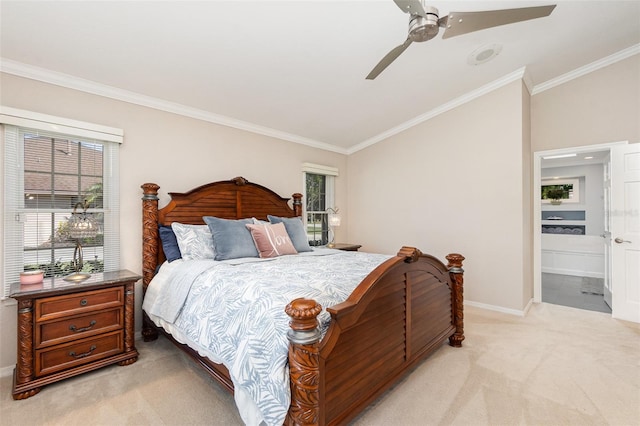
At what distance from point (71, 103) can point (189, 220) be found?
4.84 ft

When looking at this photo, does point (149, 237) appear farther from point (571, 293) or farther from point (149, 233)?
point (571, 293)

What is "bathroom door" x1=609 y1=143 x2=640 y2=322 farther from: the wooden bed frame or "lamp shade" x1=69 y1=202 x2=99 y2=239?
"lamp shade" x1=69 y1=202 x2=99 y2=239

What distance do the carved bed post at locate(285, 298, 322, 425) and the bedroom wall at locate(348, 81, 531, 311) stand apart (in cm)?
337

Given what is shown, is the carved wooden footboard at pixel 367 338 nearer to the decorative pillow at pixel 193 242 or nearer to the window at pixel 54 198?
the decorative pillow at pixel 193 242

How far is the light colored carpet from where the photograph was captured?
1.79 metres

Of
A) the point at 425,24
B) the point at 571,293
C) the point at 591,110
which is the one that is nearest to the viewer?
the point at 425,24

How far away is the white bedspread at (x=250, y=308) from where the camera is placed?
1.41 meters

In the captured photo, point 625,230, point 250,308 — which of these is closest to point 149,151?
point 250,308

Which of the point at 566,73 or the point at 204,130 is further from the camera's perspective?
the point at 566,73

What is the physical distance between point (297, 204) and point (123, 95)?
8.11ft

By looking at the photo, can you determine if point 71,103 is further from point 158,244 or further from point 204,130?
point 158,244

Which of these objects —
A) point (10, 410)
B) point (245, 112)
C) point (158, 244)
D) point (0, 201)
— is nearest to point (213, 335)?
point (10, 410)

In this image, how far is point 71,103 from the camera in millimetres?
2666

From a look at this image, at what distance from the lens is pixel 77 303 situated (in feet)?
7.27
